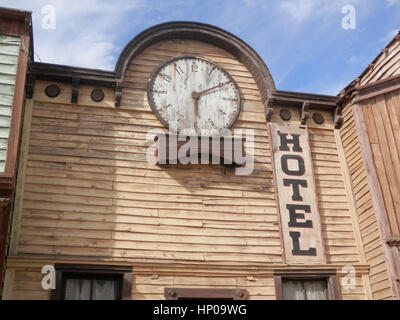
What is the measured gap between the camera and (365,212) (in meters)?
11.7

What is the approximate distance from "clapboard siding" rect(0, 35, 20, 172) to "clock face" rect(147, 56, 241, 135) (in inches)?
123

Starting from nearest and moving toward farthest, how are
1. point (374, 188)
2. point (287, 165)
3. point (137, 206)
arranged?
point (137, 206) → point (374, 188) → point (287, 165)

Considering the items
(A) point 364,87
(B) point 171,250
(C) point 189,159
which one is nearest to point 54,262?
(B) point 171,250

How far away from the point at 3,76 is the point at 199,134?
14.2 feet

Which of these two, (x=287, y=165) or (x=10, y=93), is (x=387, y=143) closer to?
(x=287, y=165)

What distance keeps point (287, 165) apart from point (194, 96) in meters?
2.67

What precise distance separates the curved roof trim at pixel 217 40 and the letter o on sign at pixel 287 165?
1501mm

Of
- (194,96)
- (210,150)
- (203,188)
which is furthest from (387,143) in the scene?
(194,96)

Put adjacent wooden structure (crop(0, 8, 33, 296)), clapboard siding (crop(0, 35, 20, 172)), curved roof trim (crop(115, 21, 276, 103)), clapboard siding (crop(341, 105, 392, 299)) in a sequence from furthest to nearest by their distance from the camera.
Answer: curved roof trim (crop(115, 21, 276, 103)), clapboard siding (crop(341, 105, 392, 299)), clapboard siding (crop(0, 35, 20, 172)), adjacent wooden structure (crop(0, 8, 33, 296))

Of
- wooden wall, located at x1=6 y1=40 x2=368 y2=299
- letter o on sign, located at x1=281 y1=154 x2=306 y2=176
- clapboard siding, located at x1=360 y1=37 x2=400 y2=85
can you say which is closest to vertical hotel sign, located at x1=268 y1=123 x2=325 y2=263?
letter o on sign, located at x1=281 y1=154 x2=306 y2=176

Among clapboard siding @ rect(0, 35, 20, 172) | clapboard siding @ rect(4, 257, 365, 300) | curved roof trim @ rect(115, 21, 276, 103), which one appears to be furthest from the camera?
curved roof trim @ rect(115, 21, 276, 103)

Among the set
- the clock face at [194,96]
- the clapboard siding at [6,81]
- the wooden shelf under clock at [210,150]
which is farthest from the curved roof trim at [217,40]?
the clapboard siding at [6,81]

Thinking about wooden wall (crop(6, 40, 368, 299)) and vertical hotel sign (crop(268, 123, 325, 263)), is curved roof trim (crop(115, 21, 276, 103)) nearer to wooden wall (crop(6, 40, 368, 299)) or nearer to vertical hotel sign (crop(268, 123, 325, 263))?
wooden wall (crop(6, 40, 368, 299))

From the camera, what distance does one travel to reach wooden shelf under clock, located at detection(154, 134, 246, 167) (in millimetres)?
11445
